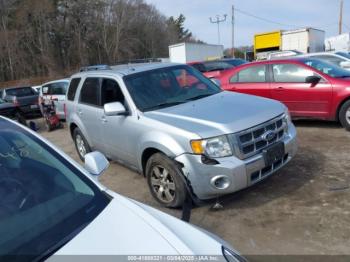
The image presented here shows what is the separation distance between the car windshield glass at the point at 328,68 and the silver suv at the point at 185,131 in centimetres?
319

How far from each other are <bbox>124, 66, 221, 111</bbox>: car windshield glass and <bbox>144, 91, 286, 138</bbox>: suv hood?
0.75ft

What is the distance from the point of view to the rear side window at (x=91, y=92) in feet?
19.5

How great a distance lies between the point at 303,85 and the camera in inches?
298

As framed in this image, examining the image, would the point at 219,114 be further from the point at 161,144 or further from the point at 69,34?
the point at 69,34

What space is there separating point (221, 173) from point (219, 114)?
0.77 metres

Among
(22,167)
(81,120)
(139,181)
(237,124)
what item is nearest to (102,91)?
(81,120)

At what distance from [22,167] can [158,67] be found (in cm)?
337

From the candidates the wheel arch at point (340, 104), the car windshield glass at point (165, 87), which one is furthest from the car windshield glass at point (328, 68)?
the car windshield glass at point (165, 87)

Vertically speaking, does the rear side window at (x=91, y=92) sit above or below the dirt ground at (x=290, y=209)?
above

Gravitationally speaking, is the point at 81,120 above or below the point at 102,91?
below

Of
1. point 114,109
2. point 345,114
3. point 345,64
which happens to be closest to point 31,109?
point 114,109

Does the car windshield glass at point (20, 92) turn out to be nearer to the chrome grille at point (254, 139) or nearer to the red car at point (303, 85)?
the red car at point (303, 85)

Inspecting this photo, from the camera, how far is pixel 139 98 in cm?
504

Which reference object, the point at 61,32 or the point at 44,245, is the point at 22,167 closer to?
the point at 44,245
